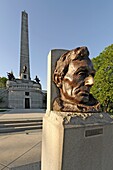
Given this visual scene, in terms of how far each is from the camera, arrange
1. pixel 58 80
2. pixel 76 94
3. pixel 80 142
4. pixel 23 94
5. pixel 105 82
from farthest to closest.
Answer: pixel 23 94 < pixel 105 82 < pixel 58 80 < pixel 76 94 < pixel 80 142

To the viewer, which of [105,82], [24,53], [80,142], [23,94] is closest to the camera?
[80,142]

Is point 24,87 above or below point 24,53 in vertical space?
below

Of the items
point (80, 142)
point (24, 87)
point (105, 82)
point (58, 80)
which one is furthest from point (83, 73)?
point (24, 87)

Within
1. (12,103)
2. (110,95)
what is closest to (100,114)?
(110,95)

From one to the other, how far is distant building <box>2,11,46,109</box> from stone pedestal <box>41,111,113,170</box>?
31.2 meters

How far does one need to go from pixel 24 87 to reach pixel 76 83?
31.8 meters

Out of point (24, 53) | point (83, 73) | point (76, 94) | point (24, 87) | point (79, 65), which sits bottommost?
point (76, 94)

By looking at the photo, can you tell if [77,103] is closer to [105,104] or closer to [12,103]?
[105,104]

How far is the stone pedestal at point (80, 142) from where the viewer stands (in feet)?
6.66

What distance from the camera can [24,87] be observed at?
33375 mm

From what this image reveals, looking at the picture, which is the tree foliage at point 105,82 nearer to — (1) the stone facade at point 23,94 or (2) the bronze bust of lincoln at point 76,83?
(2) the bronze bust of lincoln at point 76,83

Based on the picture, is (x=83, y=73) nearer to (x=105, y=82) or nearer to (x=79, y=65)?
(x=79, y=65)

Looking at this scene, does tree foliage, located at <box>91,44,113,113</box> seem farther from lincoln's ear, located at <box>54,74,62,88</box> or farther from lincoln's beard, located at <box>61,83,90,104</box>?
lincoln's beard, located at <box>61,83,90,104</box>

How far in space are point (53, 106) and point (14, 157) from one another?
6.77ft
